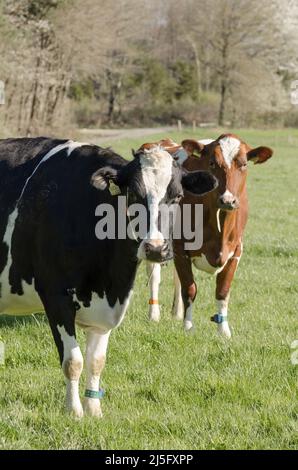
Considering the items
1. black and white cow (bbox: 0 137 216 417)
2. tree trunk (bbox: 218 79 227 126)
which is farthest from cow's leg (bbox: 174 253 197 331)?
tree trunk (bbox: 218 79 227 126)

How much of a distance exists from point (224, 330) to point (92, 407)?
8.59ft

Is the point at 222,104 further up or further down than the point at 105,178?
further down

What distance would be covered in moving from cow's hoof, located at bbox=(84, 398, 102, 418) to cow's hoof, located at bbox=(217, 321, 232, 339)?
2374mm

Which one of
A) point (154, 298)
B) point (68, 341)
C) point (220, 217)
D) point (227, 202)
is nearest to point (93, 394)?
point (68, 341)

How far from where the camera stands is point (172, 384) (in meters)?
5.84

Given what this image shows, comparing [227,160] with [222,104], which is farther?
[222,104]

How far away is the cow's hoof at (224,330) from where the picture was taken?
7.52 metres

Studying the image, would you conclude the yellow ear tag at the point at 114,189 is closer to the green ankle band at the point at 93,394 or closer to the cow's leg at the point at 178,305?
the green ankle band at the point at 93,394

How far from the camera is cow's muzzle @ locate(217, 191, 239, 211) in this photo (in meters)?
7.28

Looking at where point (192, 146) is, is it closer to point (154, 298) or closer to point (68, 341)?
point (154, 298)

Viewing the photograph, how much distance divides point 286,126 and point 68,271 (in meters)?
65.0

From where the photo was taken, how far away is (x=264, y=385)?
582cm

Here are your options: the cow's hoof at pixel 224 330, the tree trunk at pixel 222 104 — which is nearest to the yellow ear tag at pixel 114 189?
the cow's hoof at pixel 224 330
